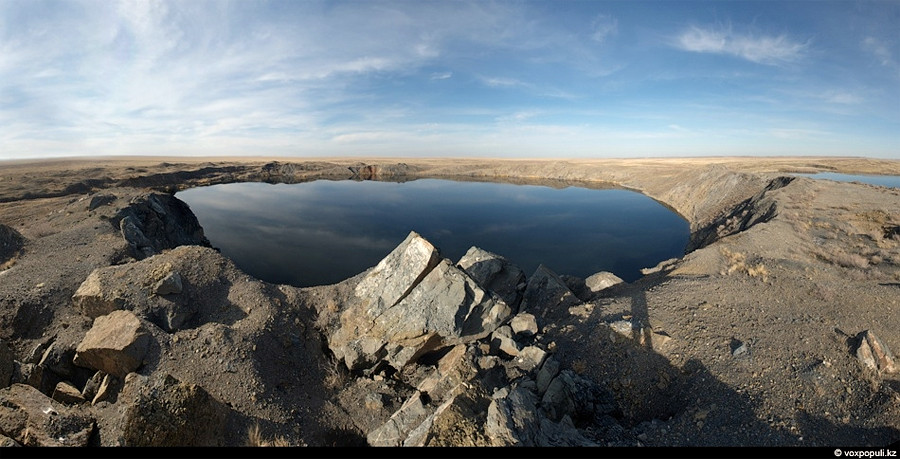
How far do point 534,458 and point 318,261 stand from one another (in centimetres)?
2854

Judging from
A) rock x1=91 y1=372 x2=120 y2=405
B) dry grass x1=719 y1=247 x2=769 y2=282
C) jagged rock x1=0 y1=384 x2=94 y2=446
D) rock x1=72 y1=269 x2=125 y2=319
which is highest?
rock x1=72 y1=269 x2=125 y2=319

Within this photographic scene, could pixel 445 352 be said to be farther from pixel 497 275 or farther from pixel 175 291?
pixel 175 291

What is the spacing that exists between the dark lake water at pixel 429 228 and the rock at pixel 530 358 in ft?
59.4

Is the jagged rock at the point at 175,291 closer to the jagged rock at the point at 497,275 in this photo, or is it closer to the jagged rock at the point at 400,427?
the jagged rock at the point at 400,427

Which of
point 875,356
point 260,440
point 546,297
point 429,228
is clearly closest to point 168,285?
point 260,440

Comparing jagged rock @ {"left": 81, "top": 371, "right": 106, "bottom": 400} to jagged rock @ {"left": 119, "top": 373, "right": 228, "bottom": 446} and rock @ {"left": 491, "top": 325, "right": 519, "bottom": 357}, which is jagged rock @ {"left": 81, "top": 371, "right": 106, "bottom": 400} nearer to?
jagged rock @ {"left": 119, "top": 373, "right": 228, "bottom": 446}

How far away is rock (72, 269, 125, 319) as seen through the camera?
39.0ft

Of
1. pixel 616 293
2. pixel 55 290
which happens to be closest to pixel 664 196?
pixel 616 293

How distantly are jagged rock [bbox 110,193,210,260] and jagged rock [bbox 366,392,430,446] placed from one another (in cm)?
2008

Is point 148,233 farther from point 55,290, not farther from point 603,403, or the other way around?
point 603,403

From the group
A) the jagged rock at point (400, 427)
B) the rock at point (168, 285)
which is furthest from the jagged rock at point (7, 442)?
the jagged rock at point (400, 427)

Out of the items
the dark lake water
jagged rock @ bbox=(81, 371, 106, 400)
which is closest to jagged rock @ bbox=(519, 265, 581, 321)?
the dark lake water

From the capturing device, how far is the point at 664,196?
70.9 meters

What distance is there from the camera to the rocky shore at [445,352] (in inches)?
318
